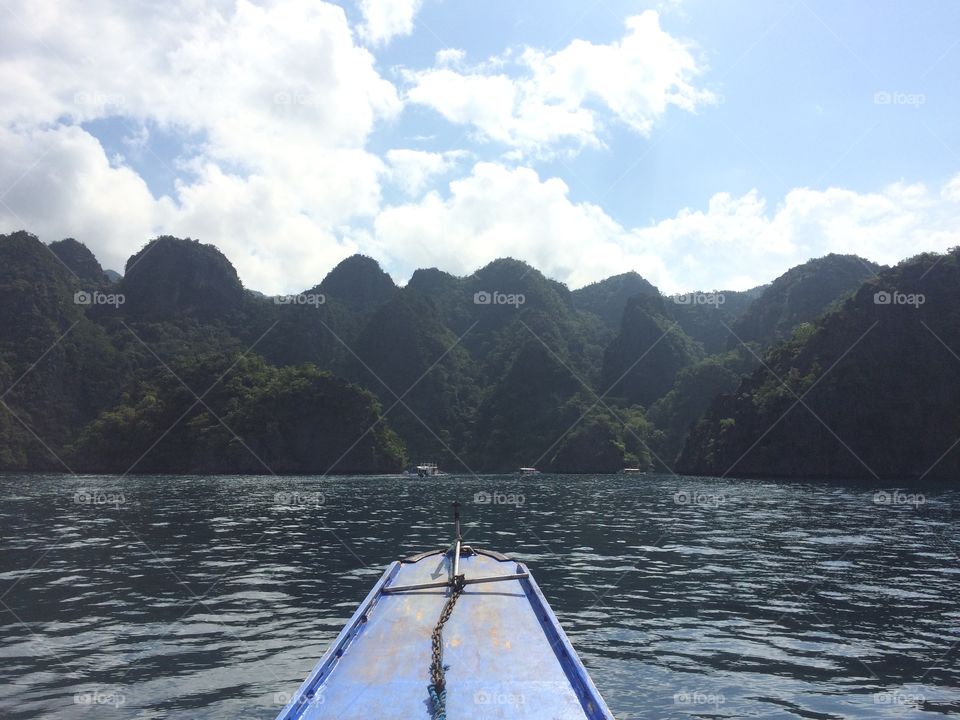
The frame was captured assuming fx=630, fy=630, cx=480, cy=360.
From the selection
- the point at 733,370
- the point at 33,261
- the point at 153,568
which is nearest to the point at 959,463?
the point at 733,370

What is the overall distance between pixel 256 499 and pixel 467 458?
107257mm

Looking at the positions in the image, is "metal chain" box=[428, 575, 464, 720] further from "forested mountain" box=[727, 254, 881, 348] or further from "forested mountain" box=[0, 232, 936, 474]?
"forested mountain" box=[727, 254, 881, 348]

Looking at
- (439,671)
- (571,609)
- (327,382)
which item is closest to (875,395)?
(571,609)

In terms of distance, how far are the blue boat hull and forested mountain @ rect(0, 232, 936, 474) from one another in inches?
3416

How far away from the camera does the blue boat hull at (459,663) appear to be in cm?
617

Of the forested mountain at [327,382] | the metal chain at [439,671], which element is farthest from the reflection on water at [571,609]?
the forested mountain at [327,382]

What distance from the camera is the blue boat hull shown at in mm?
6172

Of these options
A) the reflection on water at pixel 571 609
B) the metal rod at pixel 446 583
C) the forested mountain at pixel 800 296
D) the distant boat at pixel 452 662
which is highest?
the forested mountain at pixel 800 296

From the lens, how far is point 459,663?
734 centimetres

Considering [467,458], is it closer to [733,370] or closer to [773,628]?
[733,370]

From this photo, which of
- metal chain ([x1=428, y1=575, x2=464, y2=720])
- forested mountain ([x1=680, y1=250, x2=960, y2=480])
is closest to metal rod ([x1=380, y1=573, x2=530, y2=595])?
metal chain ([x1=428, y1=575, x2=464, y2=720])

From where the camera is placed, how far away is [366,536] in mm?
26938

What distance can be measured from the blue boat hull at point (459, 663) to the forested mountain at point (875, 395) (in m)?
96.2

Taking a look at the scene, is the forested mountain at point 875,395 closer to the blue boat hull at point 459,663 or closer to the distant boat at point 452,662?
the distant boat at point 452,662
